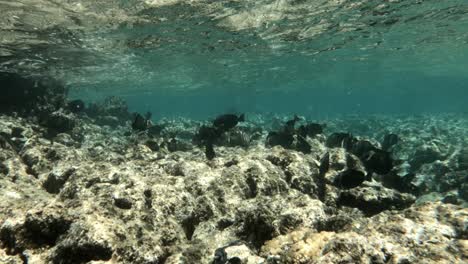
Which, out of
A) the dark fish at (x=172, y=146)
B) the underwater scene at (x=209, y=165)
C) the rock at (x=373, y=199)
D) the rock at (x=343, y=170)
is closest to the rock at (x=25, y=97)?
the underwater scene at (x=209, y=165)

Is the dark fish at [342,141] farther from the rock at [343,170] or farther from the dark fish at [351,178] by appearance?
the dark fish at [351,178]

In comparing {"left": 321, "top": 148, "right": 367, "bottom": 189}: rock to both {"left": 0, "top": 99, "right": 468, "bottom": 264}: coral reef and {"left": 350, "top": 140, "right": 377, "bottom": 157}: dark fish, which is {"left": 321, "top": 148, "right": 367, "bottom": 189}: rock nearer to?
{"left": 0, "top": 99, "right": 468, "bottom": 264}: coral reef

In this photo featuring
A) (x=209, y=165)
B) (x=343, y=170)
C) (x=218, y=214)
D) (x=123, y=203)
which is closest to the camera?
(x=123, y=203)

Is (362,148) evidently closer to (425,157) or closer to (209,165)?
(209,165)

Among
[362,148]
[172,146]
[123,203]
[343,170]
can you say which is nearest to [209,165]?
[343,170]

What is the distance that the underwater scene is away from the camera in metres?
4.52

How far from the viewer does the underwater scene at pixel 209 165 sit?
14.8 ft

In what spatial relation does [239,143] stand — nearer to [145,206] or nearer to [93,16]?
[93,16]

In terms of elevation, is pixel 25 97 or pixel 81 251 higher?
pixel 81 251

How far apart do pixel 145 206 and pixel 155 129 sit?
11291 millimetres

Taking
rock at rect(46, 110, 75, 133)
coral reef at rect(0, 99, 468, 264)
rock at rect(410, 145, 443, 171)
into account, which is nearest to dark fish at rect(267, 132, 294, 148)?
coral reef at rect(0, 99, 468, 264)

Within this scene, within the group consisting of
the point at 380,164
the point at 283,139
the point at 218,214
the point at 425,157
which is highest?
the point at 218,214

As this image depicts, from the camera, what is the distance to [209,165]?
30.4ft

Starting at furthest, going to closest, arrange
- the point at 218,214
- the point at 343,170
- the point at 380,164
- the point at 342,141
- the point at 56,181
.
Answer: the point at 342,141, the point at 343,170, the point at 380,164, the point at 56,181, the point at 218,214
